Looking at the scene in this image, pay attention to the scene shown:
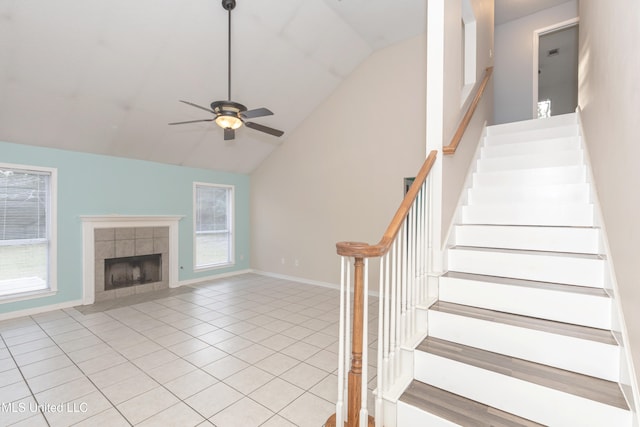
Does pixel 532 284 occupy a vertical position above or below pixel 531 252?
below

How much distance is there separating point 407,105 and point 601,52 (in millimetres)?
2663

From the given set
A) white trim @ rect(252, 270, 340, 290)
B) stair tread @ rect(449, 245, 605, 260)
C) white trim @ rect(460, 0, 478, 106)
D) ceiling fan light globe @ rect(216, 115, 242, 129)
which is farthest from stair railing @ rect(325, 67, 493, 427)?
white trim @ rect(252, 270, 340, 290)

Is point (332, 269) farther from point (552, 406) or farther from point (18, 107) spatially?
point (18, 107)

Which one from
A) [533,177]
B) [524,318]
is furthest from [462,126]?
[524,318]

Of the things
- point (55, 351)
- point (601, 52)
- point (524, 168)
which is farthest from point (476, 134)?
point (55, 351)

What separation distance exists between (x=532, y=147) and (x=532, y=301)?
6.46ft

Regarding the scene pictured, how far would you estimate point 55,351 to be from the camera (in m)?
3.04

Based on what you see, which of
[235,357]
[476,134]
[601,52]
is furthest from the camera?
[476,134]

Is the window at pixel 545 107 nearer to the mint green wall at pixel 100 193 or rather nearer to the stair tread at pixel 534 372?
the stair tread at pixel 534 372

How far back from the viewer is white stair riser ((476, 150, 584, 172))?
284 centimetres

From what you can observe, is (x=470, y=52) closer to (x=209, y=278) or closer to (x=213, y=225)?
(x=213, y=225)

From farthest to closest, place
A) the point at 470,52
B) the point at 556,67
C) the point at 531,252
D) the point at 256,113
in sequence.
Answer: the point at 556,67 → the point at 470,52 → the point at 256,113 → the point at 531,252

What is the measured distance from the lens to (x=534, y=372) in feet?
5.37

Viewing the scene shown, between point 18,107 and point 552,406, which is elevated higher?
point 18,107
